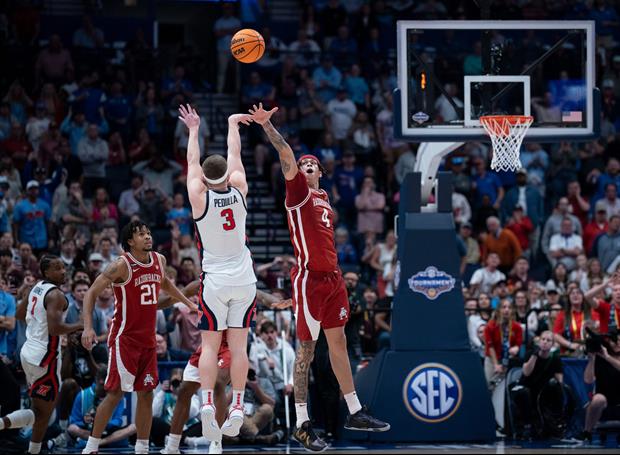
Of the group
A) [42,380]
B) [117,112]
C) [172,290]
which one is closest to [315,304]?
[172,290]

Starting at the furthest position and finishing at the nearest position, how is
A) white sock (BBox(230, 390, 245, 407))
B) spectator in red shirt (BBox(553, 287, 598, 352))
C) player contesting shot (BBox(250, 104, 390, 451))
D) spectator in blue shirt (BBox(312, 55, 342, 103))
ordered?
spectator in blue shirt (BBox(312, 55, 342, 103))
spectator in red shirt (BBox(553, 287, 598, 352))
player contesting shot (BBox(250, 104, 390, 451))
white sock (BBox(230, 390, 245, 407))

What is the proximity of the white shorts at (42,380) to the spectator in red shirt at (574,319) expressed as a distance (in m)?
7.26

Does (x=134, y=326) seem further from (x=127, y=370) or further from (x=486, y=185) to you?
(x=486, y=185)

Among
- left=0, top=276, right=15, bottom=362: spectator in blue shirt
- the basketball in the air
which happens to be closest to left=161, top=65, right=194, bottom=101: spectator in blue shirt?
left=0, top=276, right=15, bottom=362: spectator in blue shirt

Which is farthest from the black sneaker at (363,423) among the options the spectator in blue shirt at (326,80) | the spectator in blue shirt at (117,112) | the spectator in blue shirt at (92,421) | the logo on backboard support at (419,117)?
the spectator in blue shirt at (326,80)

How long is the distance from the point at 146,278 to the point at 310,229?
1.99 m

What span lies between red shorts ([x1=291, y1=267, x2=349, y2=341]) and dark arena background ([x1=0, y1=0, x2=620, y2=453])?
190 mm

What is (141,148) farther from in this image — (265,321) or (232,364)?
(232,364)

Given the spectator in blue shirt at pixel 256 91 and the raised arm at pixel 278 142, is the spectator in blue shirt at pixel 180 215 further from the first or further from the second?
the raised arm at pixel 278 142

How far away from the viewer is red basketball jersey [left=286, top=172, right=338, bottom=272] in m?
11.5

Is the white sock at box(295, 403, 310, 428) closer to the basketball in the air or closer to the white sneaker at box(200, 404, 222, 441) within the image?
the white sneaker at box(200, 404, 222, 441)

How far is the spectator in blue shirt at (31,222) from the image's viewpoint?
1961cm

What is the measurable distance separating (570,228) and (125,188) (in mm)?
7727

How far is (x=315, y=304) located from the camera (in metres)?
11.7
